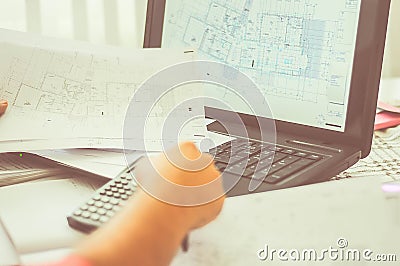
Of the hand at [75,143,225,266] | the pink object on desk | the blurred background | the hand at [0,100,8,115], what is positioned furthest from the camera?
the blurred background

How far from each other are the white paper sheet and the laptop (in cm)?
7

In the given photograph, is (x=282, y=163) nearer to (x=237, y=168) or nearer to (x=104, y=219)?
(x=237, y=168)

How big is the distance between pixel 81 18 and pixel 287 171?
0.87 metres

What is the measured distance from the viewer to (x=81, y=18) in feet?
4.68

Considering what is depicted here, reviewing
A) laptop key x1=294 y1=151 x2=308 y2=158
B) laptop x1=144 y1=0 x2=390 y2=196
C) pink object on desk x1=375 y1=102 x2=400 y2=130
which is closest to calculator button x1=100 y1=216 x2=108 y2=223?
laptop x1=144 y1=0 x2=390 y2=196

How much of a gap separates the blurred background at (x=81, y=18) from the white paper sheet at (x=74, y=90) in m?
→ 0.56

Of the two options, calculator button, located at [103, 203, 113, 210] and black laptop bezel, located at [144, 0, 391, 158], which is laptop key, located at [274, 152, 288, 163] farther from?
calculator button, located at [103, 203, 113, 210]

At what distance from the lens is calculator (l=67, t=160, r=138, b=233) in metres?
0.56

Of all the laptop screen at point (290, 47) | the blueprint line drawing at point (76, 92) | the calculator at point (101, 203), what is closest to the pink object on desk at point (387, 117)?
the laptop screen at point (290, 47)

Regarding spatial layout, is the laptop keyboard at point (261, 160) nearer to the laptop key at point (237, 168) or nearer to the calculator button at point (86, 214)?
the laptop key at point (237, 168)

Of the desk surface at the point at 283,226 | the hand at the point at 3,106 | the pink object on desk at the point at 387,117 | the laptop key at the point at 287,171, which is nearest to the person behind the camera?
the desk surface at the point at 283,226

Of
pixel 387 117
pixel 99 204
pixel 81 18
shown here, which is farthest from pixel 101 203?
pixel 81 18

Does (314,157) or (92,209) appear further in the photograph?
(314,157)

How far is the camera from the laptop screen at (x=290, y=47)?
73 centimetres
